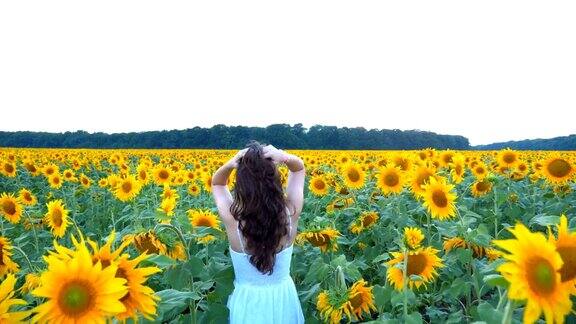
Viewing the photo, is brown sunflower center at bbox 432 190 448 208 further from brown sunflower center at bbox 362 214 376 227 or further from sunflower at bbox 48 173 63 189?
sunflower at bbox 48 173 63 189

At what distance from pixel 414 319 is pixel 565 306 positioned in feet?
2.65

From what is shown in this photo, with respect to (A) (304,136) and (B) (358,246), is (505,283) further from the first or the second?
(A) (304,136)

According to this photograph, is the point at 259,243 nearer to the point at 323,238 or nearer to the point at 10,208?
the point at 323,238

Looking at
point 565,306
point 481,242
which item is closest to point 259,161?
point 481,242

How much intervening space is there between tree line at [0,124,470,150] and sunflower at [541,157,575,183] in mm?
51996

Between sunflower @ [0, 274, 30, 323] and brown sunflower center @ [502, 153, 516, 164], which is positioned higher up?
brown sunflower center @ [502, 153, 516, 164]

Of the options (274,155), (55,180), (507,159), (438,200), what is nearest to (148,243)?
(274,155)

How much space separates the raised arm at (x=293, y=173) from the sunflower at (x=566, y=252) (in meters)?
2.11

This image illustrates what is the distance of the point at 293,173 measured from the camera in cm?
374

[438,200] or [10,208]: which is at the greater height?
[438,200]

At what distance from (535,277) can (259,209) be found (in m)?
2.00

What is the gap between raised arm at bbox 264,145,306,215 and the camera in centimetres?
347

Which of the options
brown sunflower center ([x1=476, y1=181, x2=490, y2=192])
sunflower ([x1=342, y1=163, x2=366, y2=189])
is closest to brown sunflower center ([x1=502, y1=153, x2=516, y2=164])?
brown sunflower center ([x1=476, y1=181, x2=490, y2=192])

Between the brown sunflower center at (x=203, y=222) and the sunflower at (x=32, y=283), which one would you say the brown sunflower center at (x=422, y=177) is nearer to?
the brown sunflower center at (x=203, y=222)
